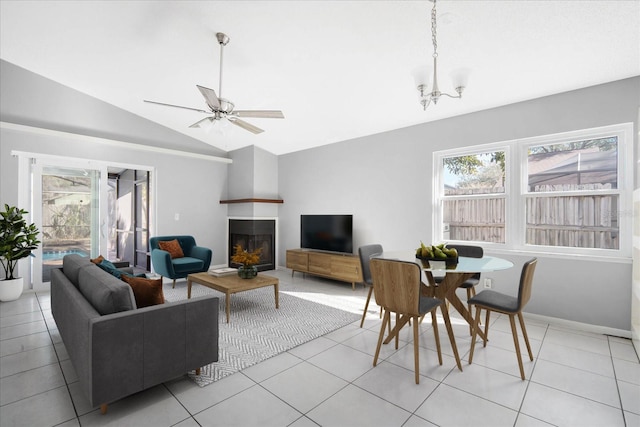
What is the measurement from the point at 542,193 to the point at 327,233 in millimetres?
3129

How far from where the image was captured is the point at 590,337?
302cm

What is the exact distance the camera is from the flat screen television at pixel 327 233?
16.8 feet

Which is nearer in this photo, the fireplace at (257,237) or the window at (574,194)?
the window at (574,194)

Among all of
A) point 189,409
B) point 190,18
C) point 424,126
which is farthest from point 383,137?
point 189,409

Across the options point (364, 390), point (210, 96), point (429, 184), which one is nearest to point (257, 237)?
point (429, 184)

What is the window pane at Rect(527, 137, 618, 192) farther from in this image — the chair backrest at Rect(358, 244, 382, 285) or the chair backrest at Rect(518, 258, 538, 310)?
the chair backrest at Rect(358, 244, 382, 285)

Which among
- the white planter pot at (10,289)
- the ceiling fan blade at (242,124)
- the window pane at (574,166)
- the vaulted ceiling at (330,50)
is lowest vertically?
the white planter pot at (10,289)

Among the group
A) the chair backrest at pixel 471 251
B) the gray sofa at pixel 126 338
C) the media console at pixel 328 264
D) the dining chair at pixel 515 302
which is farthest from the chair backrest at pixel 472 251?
the gray sofa at pixel 126 338

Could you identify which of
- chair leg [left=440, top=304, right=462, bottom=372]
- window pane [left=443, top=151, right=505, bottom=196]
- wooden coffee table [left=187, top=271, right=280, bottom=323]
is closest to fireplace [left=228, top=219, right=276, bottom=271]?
wooden coffee table [left=187, top=271, right=280, bottom=323]

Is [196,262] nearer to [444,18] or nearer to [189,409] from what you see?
[189,409]

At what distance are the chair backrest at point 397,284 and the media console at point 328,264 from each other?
2.24m

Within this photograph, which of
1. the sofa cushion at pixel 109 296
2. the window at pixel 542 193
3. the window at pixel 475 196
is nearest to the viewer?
the sofa cushion at pixel 109 296

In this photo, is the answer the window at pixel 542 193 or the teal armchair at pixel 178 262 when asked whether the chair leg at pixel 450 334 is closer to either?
the window at pixel 542 193

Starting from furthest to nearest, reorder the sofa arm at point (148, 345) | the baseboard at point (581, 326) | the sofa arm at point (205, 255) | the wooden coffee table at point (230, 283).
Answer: the sofa arm at point (205, 255) < the wooden coffee table at point (230, 283) < the baseboard at point (581, 326) < the sofa arm at point (148, 345)
